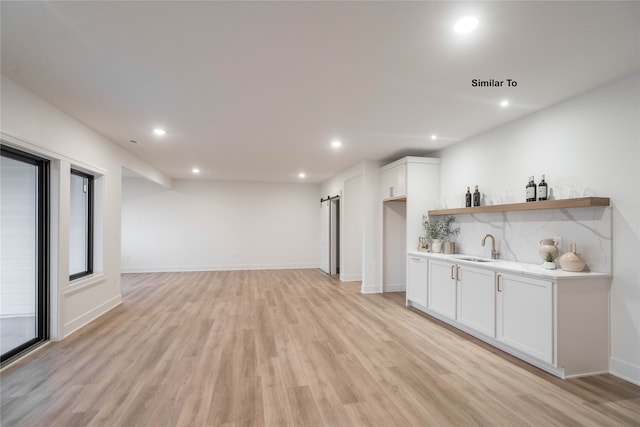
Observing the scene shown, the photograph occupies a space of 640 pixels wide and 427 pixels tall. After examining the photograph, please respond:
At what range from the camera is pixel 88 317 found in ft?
13.5

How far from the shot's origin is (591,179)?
2.97m

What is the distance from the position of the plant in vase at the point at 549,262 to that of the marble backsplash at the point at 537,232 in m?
0.23

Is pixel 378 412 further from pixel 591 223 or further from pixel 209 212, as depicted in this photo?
pixel 209 212

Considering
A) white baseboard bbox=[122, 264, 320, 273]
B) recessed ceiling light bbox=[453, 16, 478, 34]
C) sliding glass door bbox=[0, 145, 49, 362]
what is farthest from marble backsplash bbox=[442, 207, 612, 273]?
white baseboard bbox=[122, 264, 320, 273]

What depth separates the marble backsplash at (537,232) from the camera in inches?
113

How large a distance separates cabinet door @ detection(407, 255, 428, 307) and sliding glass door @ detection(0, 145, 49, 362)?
15.9 ft

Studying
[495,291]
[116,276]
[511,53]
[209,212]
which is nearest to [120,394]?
[116,276]

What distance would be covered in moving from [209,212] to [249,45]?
24.6 feet

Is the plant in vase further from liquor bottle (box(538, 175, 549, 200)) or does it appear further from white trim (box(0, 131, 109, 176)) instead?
white trim (box(0, 131, 109, 176))

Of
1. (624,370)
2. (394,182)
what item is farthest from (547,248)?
(394,182)

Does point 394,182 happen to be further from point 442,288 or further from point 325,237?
point 325,237

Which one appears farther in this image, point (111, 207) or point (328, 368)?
point (111, 207)

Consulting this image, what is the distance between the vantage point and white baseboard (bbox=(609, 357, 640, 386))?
8.55ft

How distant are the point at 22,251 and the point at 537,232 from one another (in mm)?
A: 5737
